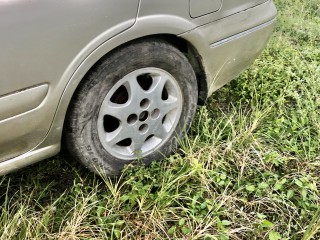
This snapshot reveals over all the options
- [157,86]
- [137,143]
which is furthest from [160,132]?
[157,86]

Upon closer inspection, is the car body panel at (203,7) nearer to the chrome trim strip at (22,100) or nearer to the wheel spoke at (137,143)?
the wheel spoke at (137,143)

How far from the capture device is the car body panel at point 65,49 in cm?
166

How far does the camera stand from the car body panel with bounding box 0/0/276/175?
1656 millimetres

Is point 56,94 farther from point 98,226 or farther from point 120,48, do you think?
point 98,226

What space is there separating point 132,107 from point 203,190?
22.5 inches

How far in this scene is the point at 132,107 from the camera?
2137mm

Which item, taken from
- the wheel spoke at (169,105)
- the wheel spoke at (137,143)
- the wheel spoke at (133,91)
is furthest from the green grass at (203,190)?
the wheel spoke at (133,91)

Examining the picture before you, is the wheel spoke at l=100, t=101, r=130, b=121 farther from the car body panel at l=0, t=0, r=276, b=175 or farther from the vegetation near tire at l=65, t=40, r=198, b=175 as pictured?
the car body panel at l=0, t=0, r=276, b=175

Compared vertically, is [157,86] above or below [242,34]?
below

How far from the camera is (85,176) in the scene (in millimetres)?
2367

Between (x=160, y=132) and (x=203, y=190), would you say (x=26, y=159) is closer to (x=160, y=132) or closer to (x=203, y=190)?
(x=160, y=132)

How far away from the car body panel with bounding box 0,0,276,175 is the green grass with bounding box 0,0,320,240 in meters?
0.32

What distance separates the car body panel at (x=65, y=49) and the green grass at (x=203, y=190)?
32cm

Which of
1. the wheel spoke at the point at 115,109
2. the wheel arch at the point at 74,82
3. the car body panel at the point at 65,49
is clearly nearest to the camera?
the car body panel at the point at 65,49
